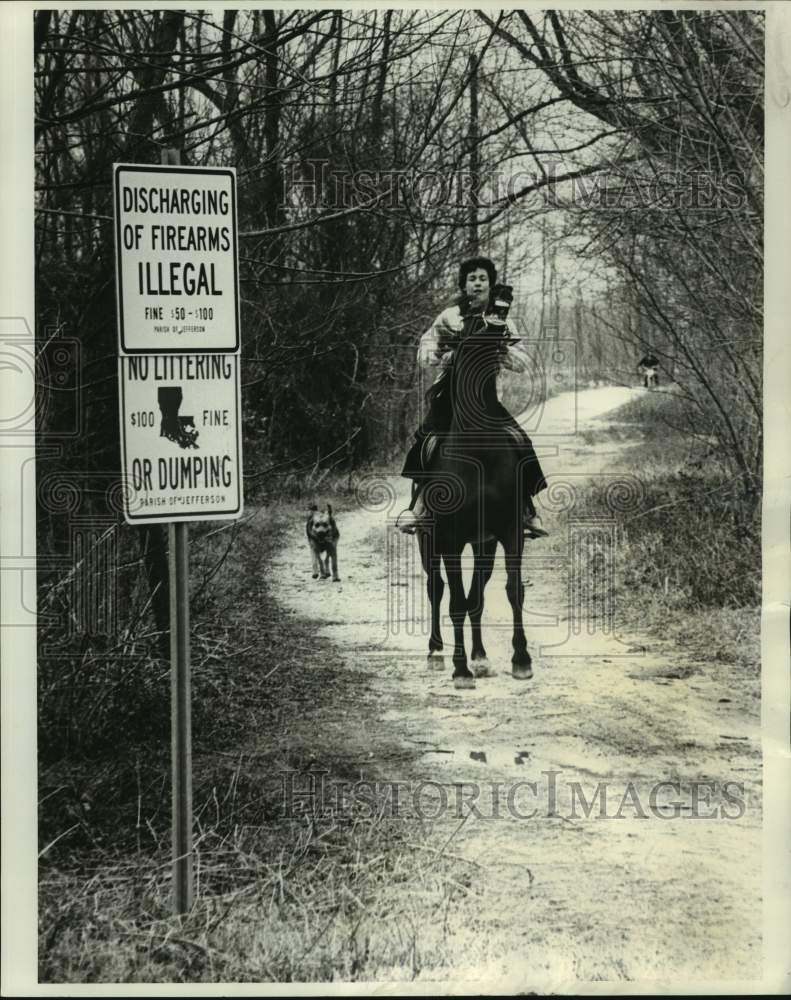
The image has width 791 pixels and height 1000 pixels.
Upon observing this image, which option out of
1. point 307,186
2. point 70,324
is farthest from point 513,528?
point 70,324

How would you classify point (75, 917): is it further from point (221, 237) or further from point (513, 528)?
point (221, 237)

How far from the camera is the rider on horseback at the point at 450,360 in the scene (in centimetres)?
505

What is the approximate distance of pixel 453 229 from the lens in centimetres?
501

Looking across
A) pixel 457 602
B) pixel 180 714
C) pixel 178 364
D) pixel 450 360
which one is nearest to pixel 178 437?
pixel 178 364

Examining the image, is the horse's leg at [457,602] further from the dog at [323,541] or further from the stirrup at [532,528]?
the dog at [323,541]

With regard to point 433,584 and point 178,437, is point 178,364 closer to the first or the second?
point 178,437

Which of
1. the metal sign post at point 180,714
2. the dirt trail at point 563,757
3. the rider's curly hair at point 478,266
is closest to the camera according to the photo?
the metal sign post at point 180,714

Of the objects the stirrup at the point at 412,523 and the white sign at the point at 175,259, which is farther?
the stirrup at the point at 412,523

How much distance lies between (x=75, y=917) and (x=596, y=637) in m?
2.42

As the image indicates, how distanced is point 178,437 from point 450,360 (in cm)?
122

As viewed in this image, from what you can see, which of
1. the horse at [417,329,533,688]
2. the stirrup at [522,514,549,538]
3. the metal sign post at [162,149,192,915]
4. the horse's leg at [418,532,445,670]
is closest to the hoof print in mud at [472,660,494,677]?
the horse at [417,329,533,688]

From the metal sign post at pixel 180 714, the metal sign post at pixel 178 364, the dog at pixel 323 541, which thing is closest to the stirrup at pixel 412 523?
the dog at pixel 323 541

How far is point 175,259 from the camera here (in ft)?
15.1

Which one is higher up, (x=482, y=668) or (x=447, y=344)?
(x=447, y=344)
